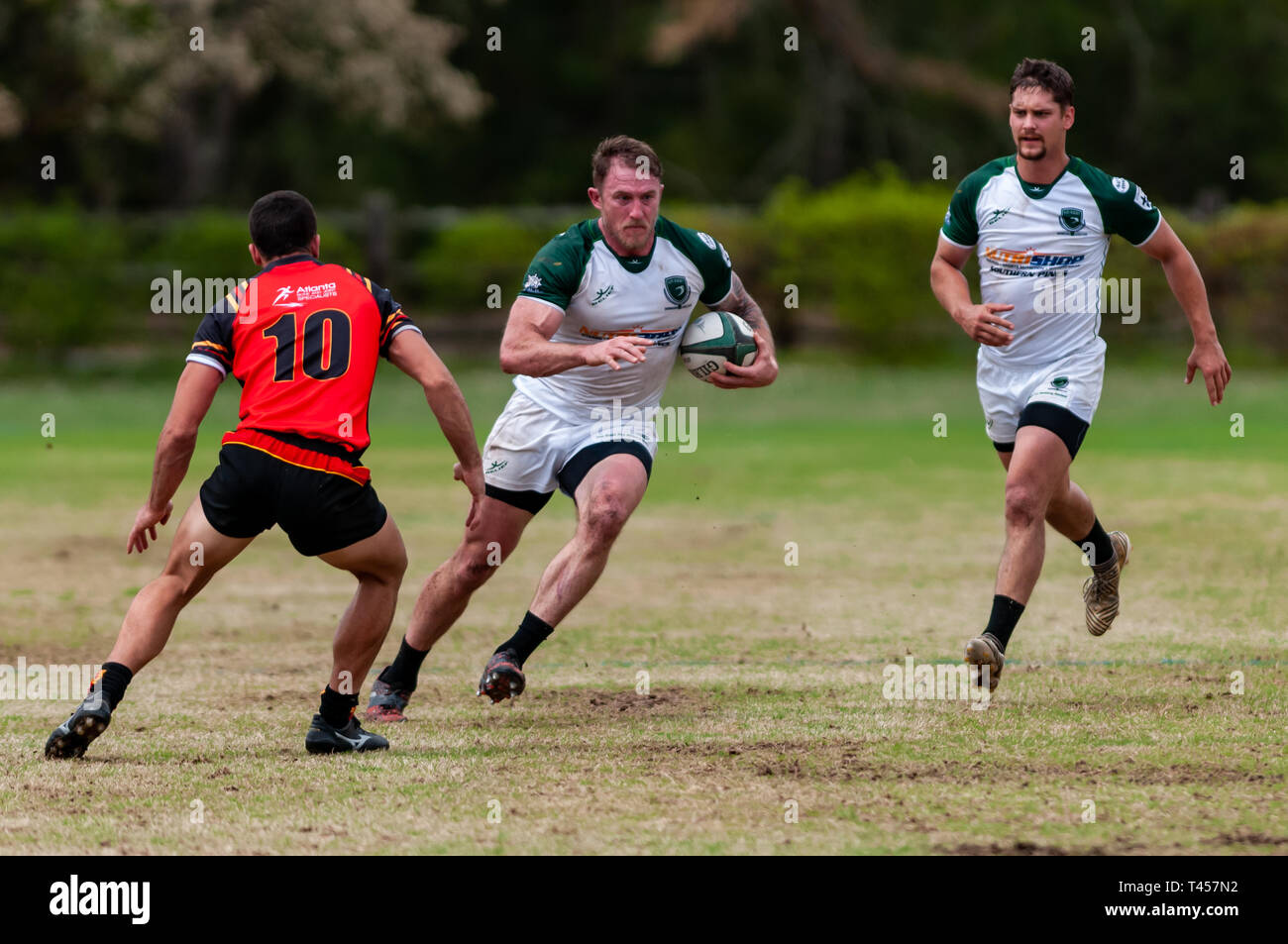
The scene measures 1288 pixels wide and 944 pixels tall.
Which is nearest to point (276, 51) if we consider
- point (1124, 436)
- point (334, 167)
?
point (334, 167)

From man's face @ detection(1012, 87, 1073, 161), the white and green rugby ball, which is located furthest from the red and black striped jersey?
man's face @ detection(1012, 87, 1073, 161)

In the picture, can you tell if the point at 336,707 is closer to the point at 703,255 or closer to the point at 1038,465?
the point at 703,255

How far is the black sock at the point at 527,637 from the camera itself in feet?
24.9

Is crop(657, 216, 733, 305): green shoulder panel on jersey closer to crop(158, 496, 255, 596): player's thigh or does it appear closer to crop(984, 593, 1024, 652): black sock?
crop(984, 593, 1024, 652): black sock

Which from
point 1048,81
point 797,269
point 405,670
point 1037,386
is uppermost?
point 797,269

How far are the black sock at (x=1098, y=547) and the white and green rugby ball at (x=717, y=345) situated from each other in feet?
6.76

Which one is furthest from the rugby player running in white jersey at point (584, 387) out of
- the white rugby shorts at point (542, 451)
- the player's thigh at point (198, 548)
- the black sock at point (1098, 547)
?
the black sock at point (1098, 547)

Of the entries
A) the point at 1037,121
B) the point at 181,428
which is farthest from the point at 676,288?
the point at 181,428

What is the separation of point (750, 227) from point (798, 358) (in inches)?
91.4

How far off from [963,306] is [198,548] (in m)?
3.59

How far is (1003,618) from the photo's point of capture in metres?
7.84

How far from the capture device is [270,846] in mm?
5629

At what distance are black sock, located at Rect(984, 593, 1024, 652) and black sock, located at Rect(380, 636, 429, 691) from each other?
2.47m
